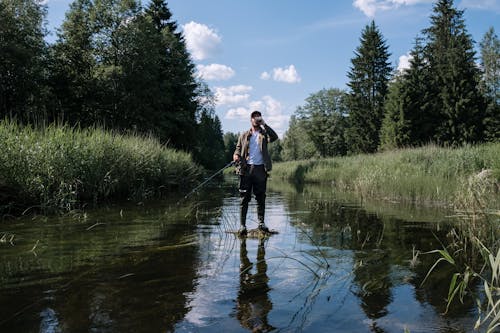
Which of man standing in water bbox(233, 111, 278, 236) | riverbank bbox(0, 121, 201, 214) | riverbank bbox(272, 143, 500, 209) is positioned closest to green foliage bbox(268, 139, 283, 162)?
riverbank bbox(272, 143, 500, 209)

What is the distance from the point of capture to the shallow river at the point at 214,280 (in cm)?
356

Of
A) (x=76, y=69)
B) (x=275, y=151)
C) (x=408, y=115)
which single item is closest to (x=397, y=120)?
(x=408, y=115)

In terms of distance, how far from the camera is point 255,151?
27.0 ft

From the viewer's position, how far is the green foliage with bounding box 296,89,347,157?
252 ft

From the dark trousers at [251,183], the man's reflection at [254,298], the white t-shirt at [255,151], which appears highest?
the white t-shirt at [255,151]

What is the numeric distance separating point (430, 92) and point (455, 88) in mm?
3044

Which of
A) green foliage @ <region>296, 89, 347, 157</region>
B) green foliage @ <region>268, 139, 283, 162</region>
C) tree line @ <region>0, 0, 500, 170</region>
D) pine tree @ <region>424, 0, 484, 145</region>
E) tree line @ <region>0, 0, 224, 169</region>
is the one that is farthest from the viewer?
green foliage @ <region>268, 139, 283, 162</region>

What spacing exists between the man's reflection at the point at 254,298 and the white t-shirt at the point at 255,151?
2694mm

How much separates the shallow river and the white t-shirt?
5.18 ft

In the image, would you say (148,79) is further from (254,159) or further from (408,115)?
(254,159)

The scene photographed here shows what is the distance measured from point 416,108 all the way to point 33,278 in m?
45.9

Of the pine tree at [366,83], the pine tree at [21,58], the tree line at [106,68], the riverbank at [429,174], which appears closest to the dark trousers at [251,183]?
the riverbank at [429,174]

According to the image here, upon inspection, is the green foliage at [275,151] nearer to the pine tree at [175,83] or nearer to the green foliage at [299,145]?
the green foliage at [299,145]

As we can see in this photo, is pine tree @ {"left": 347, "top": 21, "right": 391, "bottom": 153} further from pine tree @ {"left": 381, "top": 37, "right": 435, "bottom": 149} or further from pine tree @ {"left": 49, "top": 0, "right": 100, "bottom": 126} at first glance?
pine tree @ {"left": 49, "top": 0, "right": 100, "bottom": 126}
